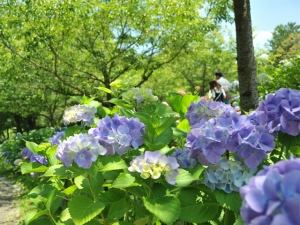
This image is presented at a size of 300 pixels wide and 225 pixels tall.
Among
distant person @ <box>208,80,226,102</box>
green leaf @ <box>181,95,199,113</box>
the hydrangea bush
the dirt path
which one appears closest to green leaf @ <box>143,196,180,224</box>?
the hydrangea bush

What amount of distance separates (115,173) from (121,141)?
15 centimetres

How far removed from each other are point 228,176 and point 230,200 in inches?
3.5

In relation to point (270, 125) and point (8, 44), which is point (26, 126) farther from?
point (270, 125)

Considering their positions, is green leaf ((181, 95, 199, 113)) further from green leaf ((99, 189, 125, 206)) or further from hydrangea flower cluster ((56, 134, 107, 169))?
hydrangea flower cluster ((56, 134, 107, 169))

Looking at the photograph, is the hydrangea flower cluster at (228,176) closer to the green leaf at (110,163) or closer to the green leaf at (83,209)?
the green leaf at (110,163)

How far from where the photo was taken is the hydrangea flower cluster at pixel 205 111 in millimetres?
1709

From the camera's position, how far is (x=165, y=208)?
1231 mm

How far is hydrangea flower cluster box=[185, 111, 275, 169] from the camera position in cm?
126

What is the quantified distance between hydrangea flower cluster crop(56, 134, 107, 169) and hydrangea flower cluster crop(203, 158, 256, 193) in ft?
1.39

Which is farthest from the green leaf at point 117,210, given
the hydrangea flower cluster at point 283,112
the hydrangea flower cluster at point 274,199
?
the hydrangea flower cluster at point 274,199

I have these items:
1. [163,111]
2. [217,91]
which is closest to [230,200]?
[163,111]

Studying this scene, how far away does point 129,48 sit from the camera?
8.16m

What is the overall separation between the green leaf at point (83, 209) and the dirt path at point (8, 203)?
4077 mm

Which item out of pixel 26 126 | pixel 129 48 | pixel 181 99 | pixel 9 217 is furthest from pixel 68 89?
pixel 26 126
